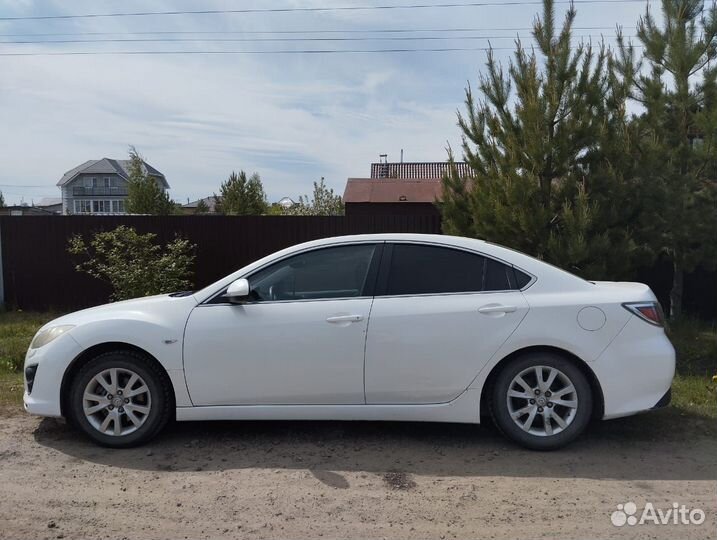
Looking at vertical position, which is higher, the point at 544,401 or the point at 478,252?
the point at 478,252

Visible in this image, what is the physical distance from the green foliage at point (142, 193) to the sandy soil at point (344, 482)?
826 inches

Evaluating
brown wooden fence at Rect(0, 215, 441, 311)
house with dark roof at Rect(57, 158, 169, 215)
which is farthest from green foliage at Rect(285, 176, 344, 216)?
house with dark roof at Rect(57, 158, 169, 215)

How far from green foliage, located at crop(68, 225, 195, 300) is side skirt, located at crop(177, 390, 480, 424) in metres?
5.45

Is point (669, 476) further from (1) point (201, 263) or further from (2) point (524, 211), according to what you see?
(1) point (201, 263)

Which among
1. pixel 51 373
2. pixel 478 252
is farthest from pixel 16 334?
pixel 478 252

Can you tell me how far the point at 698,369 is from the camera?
712 cm

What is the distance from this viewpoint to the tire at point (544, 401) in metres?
4.62

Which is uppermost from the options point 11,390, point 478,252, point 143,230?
point 143,230

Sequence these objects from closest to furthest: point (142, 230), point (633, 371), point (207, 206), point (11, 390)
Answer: point (633, 371)
point (11, 390)
point (142, 230)
point (207, 206)

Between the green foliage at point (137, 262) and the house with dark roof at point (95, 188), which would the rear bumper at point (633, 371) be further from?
the house with dark roof at point (95, 188)

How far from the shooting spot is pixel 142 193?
992 inches

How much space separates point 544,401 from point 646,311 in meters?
0.98

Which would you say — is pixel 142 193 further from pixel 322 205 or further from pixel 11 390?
pixel 11 390

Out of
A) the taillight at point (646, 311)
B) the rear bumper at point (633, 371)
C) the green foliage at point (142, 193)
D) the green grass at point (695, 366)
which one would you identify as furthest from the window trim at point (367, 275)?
the green foliage at point (142, 193)
